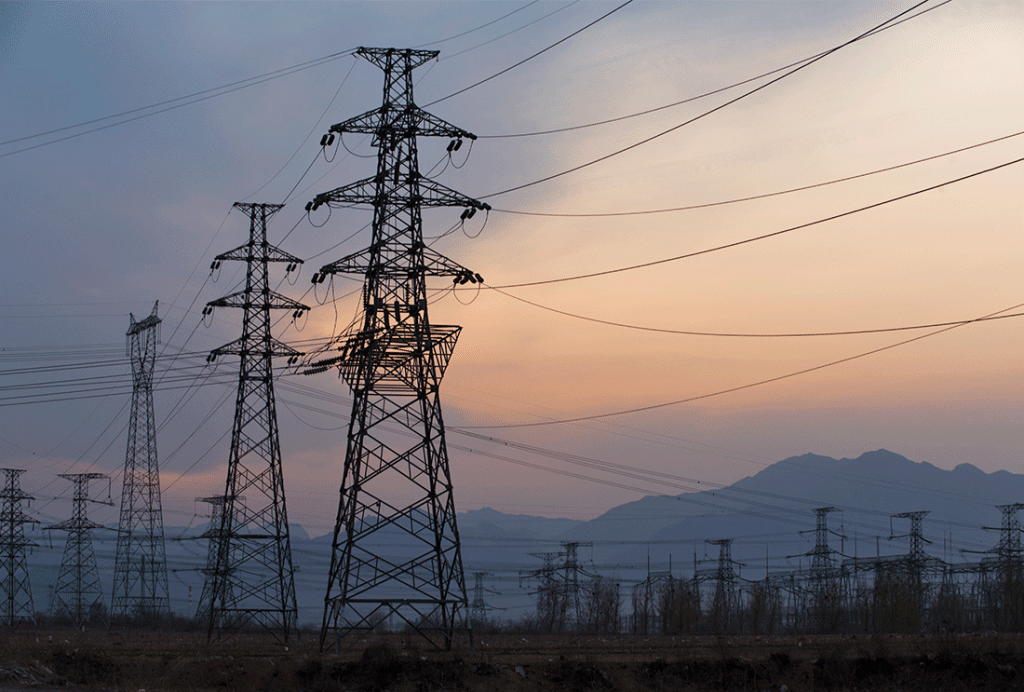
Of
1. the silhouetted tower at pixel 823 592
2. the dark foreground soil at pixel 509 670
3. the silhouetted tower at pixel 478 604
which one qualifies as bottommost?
the silhouetted tower at pixel 478 604

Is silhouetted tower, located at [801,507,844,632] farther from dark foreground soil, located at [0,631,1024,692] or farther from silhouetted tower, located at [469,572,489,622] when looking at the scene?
dark foreground soil, located at [0,631,1024,692]

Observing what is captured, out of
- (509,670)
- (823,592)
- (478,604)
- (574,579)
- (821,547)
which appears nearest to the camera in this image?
(509,670)

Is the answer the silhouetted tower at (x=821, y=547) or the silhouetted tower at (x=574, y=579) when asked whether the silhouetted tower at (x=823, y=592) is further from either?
the silhouetted tower at (x=574, y=579)

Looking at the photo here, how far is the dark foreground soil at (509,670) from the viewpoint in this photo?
31.3 metres

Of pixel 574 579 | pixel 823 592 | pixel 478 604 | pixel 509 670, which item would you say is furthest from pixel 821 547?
pixel 509 670

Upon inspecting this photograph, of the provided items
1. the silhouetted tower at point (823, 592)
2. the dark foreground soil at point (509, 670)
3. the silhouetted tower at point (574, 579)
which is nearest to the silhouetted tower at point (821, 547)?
Answer: the silhouetted tower at point (823, 592)

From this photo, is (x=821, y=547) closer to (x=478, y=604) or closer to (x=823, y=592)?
(x=823, y=592)

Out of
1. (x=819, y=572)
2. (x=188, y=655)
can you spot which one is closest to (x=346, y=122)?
(x=188, y=655)

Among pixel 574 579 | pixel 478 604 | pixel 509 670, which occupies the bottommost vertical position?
pixel 478 604

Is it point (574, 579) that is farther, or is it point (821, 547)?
point (821, 547)

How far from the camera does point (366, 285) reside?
122ft

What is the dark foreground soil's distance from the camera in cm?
3127

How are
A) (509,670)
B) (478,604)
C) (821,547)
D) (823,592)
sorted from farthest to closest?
(821,547) < (478,604) < (823,592) < (509,670)

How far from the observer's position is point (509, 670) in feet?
105
